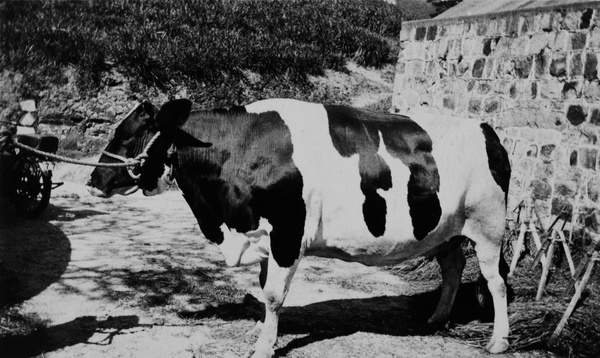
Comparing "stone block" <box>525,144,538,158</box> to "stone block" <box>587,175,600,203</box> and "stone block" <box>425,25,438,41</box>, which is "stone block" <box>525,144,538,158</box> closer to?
"stone block" <box>587,175,600,203</box>

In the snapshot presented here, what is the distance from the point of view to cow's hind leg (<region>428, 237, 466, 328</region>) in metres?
5.71

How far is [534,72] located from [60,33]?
38.9 feet

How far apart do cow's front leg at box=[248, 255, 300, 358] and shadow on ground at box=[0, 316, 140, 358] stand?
122 cm

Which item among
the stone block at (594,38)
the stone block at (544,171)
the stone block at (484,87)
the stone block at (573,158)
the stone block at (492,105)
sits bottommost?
the stone block at (544,171)

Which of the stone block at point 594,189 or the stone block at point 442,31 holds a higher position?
the stone block at point 442,31

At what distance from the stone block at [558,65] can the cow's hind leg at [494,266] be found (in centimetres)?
278

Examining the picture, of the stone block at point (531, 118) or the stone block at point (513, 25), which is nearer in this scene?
the stone block at point (531, 118)

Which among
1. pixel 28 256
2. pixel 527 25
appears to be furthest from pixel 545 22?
pixel 28 256

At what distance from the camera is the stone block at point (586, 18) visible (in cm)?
676

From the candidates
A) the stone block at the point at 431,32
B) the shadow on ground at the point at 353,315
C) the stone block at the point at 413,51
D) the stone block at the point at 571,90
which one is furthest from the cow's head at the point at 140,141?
the stone block at the point at 413,51

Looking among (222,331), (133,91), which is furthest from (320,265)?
(133,91)

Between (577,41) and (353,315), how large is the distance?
384cm

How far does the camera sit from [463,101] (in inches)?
348

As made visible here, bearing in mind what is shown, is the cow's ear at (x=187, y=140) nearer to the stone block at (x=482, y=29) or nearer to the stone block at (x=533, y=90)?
the stone block at (x=533, y=90)
